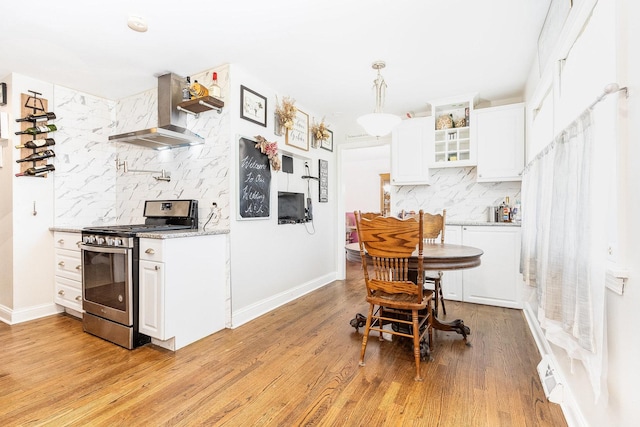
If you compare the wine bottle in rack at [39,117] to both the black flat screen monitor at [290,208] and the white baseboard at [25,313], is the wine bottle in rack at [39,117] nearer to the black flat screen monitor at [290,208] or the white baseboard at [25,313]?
the white baseboard at [25,313]

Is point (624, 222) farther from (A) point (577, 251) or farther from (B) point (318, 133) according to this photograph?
(B) point (318, 133)

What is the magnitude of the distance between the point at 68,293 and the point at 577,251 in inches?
162

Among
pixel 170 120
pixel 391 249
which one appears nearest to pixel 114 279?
pixel 170 120

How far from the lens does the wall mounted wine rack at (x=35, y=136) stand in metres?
3.08

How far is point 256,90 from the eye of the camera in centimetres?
326

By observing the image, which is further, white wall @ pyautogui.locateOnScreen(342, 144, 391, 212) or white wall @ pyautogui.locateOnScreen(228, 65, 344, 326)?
white wall @ pyautogui.locateOnScreen(342, 144, 391, 212)

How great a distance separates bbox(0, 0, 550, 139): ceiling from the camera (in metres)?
2.17

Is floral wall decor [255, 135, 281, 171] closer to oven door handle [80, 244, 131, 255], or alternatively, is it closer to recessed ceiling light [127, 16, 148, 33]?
recessed ceiling light [127, 16, 148, 33]

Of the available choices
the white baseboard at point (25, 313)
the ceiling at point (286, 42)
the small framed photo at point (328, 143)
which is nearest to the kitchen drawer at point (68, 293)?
the white baseboard at point (25, 313)

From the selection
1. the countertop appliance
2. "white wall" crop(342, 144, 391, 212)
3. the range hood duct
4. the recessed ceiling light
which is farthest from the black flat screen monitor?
"white wall" crop(342, 144, 391, 212)

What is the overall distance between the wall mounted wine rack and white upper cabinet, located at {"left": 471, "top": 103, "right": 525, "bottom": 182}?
4.70 metres

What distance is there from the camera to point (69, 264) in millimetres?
3139

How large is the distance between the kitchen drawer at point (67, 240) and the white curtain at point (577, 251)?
3.75 metres

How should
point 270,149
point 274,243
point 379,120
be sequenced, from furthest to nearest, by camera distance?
point 274,243, point 270,149, point 379,120
